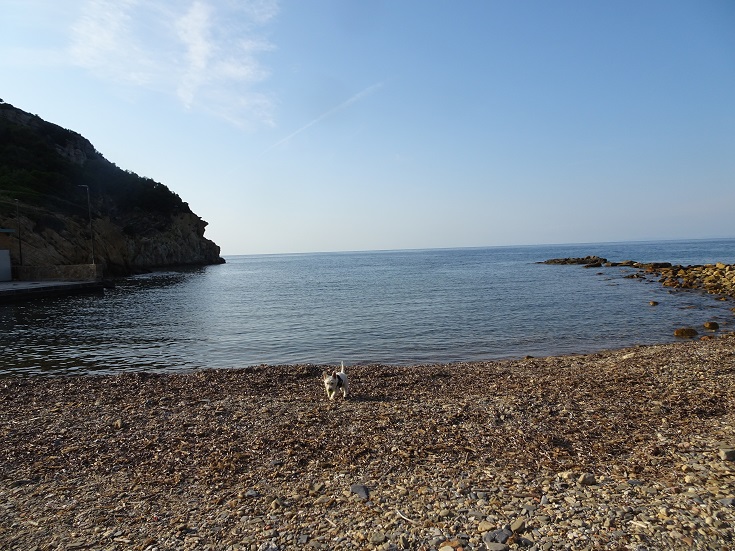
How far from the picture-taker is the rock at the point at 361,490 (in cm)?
641

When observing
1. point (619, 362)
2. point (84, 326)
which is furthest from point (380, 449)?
point (84, 326)

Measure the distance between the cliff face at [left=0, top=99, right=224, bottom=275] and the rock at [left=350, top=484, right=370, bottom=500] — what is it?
63.5m

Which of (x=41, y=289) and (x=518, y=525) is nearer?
(x=518, y=525)

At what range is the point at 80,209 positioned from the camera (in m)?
70.6

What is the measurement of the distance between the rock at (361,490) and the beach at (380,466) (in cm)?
3

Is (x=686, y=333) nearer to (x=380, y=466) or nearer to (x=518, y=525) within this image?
(x=380, y=466)

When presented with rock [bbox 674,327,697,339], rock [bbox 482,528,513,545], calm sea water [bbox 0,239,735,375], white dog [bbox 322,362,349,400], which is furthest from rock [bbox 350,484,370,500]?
rock [bbox 674,327,697,339]

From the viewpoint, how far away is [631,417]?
9.42 m

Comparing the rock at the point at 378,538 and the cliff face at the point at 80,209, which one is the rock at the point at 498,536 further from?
the cliff face at the point at 80,209

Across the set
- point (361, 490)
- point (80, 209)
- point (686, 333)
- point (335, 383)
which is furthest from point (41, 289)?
point (686, 333)

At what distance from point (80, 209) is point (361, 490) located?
79.8 m

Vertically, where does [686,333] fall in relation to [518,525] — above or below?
below

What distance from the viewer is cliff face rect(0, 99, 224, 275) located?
191 ft

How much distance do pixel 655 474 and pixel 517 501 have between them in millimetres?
2421
